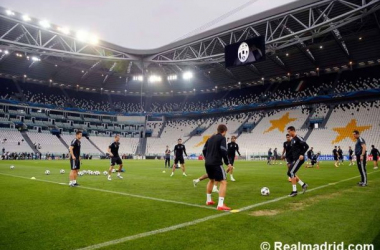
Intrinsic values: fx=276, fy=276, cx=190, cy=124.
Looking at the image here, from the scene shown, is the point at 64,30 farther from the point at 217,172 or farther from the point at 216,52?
the point at 217,172

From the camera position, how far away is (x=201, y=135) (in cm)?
5938

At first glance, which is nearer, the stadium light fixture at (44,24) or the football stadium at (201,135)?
the football stadium at (201,135)

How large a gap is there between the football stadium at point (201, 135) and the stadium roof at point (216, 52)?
0.29 meters

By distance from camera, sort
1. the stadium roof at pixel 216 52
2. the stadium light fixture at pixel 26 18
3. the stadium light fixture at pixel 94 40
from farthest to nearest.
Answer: the stadium light fixture at pixel 94 40
the stadium light fixture at pixel 26 18
the stadium roof at pixel 216 52

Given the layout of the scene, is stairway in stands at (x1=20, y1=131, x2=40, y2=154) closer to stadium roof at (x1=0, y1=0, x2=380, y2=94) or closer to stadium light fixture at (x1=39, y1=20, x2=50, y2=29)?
stadium roof at (x1=0, y1=0, x2=380, y2=94)

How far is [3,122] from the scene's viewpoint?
54781 mm

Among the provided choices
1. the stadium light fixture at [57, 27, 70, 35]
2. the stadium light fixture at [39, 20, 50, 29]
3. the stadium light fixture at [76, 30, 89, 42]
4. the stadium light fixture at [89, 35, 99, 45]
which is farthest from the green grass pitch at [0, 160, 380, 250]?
the stadium light fixture at [89, 35, 99, 45]

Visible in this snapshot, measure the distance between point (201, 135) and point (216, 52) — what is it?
60.9 ft

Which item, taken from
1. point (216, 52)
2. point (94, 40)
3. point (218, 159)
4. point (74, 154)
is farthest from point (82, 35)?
point (218, 159)

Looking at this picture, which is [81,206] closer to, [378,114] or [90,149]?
[378,114]

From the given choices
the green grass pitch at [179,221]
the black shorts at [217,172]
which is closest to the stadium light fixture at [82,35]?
the green grass pitch at [179,221]

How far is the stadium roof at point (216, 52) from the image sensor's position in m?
32.7

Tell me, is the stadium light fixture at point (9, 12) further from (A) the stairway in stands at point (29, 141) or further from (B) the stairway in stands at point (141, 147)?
(B) the stairway in stands at point (141, 147)

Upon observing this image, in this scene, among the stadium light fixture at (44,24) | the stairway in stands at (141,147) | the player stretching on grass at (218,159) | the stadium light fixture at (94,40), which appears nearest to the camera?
the player stretching on grass at (218,159)
